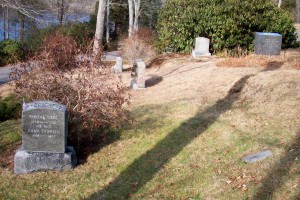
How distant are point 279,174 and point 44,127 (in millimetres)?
4281

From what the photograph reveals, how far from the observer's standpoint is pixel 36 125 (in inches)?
280

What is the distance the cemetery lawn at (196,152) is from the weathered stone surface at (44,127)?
53 centimetres

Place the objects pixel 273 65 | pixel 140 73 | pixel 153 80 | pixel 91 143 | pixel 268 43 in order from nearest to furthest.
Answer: pixel 91 143 < pixel 140 73 < pixel 273 65 < pixel 153 80 < pixel 268 43

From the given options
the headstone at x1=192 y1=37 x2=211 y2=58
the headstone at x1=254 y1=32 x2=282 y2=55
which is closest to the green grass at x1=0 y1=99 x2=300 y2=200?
the headstone at x1=254 y1=32 x2=282 y2=55

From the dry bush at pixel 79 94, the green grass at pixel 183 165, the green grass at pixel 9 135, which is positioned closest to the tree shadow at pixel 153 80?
the green grass at pixel 183 165

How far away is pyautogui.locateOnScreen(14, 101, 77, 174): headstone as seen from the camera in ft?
23.0

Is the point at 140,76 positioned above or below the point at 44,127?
above

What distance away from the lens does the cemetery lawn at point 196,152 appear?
618 centimetres

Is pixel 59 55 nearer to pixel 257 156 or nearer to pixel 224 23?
pixel 257 156

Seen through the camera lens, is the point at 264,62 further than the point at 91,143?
Yes

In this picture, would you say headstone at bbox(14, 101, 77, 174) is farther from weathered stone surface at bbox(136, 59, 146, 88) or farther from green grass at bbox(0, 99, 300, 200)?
weathered stone surface at bbox(136, 59, 146, 88)

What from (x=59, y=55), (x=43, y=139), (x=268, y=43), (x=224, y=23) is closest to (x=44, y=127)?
(x=43, y=139)

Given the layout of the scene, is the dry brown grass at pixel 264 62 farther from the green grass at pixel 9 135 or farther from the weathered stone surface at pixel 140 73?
the green grass at pixel 9 135

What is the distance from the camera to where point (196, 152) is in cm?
751
